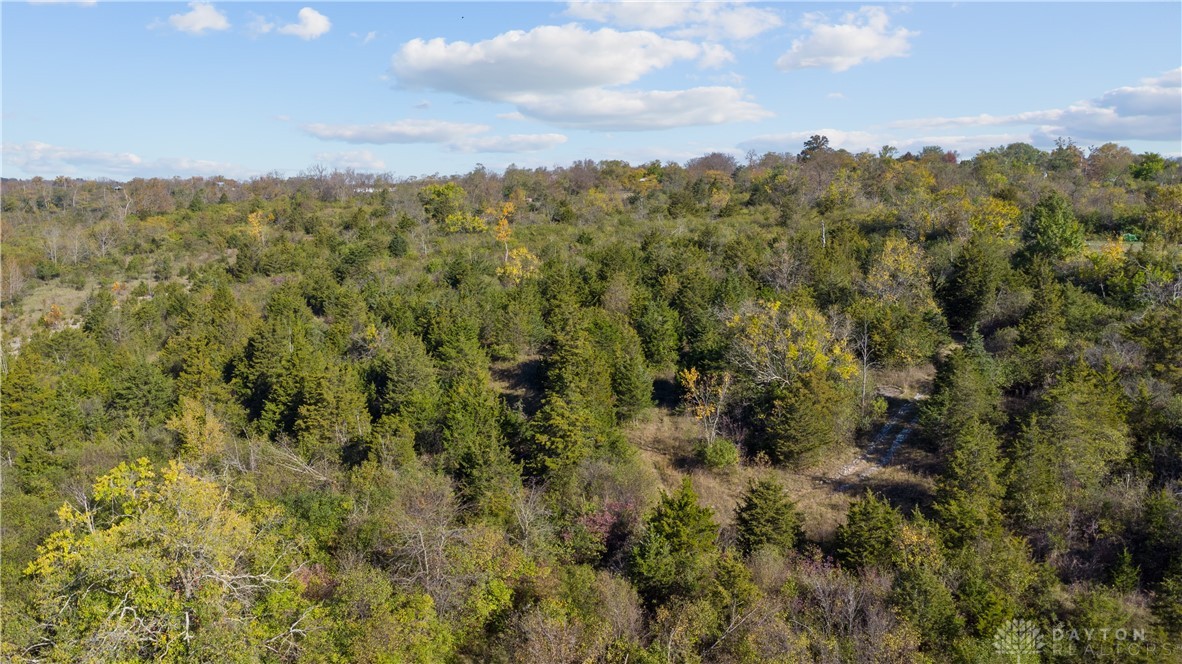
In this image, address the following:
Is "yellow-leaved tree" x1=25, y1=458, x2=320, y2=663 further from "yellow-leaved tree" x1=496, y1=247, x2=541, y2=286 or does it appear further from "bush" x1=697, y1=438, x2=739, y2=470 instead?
"yellow-leaved tree" x1=496, y1=247, x2=541, y2=286

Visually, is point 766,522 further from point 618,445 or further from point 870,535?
point 618,445

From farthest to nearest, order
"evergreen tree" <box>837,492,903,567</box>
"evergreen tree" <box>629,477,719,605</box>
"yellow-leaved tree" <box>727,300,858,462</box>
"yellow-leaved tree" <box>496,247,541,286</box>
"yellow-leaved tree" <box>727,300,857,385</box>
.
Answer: "yellow-leaved tree" <box>496,247,541,286</box> → "yellow-leaved tree" <box>727,300,857,385</box> → "yellow-leaved tree" <box>727,300,858,462</box> → "evergreen tree" <box>837,492,903,567</box> → "evergreen tree" <box>629,477,719,605</box>

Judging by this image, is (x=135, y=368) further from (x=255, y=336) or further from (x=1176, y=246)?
(x=1176, y=246)

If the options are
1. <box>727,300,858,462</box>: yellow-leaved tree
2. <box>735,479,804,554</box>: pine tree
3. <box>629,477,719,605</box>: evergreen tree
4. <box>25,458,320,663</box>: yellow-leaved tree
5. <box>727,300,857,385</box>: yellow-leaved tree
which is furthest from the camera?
<box>727,300,857,385</box>: yellow-leaved tree

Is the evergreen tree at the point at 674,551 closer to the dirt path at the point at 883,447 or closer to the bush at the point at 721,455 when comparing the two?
the bush at the point at 721,455

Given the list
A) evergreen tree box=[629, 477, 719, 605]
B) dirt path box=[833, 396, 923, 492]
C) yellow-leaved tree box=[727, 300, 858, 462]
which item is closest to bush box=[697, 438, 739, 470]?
yellow-leaved tree box=[727, 300, 858, 462]

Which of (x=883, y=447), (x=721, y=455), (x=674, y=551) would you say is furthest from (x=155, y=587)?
(x=883, y=447)

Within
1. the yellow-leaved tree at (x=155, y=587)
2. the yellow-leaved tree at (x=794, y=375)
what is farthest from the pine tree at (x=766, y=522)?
the yellow-leaved tree at (x=155, y=587)

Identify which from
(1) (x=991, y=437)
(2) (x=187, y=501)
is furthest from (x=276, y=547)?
(1) (x=991, y=437)
